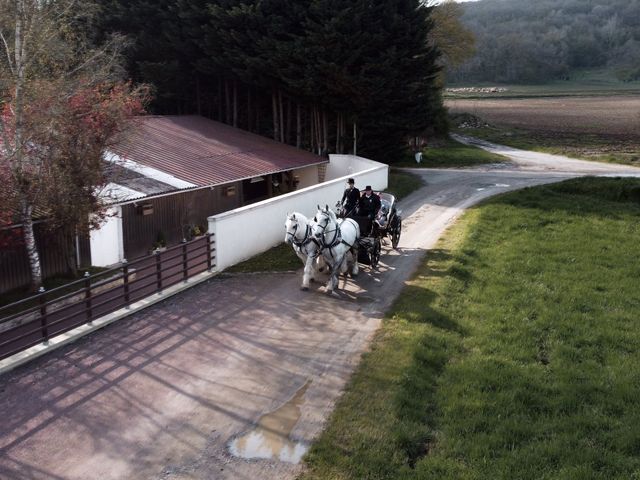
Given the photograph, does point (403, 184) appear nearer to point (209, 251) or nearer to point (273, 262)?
point (273, 262)

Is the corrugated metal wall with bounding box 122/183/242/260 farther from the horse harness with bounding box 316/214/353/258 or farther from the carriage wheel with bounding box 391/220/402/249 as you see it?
the carriage wheel with bounding box 391/220/402/249

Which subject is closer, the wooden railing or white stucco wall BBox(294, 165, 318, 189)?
the wooden railing

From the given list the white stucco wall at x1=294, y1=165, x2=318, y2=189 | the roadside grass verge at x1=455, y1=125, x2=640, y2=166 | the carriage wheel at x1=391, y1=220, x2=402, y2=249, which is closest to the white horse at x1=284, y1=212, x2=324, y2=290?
the carriage wheel at x1=391, y1=220, x2=402, y2=249

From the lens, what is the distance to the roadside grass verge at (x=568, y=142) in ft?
136

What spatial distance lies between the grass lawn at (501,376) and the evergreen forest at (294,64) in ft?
55.4

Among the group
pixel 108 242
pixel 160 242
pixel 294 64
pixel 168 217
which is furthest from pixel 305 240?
pixel 294 64

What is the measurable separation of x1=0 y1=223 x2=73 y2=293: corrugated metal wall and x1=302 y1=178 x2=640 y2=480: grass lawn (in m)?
9.30

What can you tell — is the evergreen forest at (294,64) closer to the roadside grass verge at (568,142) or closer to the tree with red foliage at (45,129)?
the roadside grass verge at (568,142)

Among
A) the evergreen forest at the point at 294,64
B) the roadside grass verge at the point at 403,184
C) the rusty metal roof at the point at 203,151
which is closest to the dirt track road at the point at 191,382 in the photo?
the rusty metal roof at the point at 203,151

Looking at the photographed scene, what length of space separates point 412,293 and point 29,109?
31.9ft

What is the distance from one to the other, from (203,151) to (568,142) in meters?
36.2

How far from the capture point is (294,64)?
30.8 metres

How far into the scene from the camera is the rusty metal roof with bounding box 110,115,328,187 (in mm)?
21016

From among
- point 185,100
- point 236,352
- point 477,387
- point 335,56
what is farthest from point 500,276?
point 185,100
